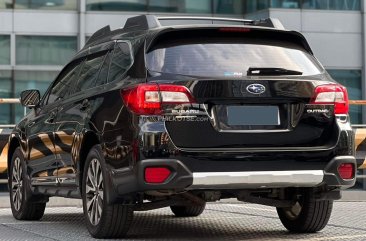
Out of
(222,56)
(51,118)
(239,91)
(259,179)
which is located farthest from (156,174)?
(51,118)

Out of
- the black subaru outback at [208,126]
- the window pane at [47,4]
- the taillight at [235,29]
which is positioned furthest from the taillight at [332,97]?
the window pane at [47,4]

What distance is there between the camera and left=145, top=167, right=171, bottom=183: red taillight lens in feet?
21.4

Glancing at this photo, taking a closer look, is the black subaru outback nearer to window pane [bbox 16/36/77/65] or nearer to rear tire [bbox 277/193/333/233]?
rear tire [bbox 277/193/333/233]

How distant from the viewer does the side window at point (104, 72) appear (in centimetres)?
763

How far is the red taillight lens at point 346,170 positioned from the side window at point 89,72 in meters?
2.29

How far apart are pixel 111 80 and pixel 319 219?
2.11 meters

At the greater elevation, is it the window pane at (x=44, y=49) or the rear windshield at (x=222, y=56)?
the window pane at (x=44, y=49)

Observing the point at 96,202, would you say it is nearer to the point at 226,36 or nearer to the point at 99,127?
the point at 99,127

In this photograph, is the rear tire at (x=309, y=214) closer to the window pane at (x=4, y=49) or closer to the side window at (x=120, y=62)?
the side window at (x=120, y=62)

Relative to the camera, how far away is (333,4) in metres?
31.0

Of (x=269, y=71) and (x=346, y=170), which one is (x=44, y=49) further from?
(x=346, y=170)

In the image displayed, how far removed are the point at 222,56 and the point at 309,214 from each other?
166 cm

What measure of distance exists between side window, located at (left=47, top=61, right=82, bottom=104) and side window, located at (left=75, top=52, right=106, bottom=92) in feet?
0.62

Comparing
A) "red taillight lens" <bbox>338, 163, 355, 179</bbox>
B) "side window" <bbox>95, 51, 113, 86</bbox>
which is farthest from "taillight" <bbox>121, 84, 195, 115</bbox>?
"red taillight lens" <bbox>338, 163, 355, 179</bbox>
